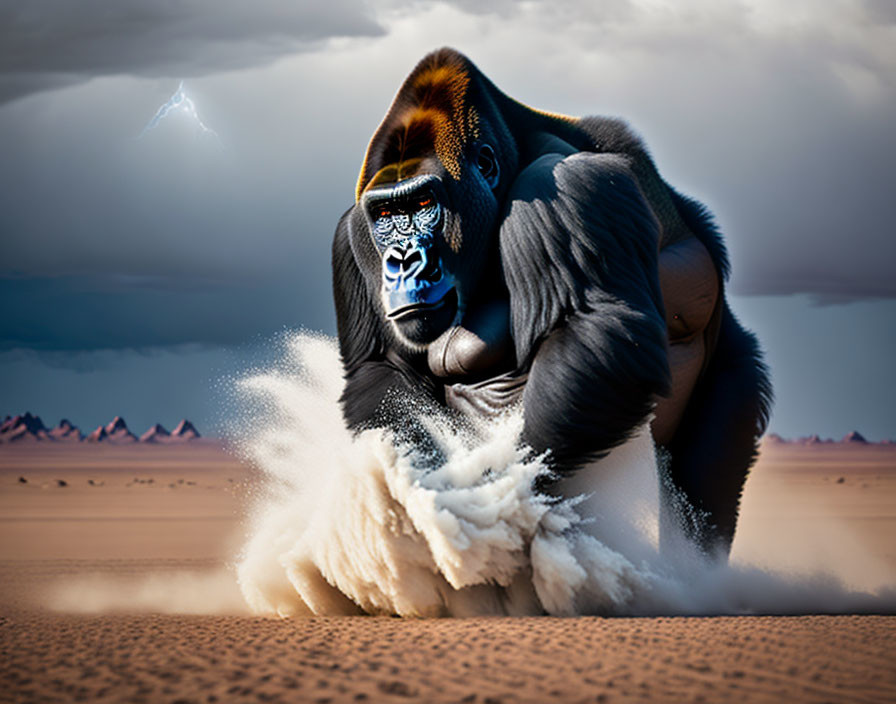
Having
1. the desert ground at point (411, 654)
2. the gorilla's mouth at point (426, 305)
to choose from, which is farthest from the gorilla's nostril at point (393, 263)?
the desert ground at point (411, 654)

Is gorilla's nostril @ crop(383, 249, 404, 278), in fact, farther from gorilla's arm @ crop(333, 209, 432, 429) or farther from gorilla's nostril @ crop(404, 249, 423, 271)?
gorilla's arm @ crop(333, 209, 432, 429)

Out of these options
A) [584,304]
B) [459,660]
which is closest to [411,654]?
[459,660]

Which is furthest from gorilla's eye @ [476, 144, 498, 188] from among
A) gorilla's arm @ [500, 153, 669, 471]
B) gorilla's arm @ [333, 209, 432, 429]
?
gorilla's arm @ [333, 209, 432, 429]

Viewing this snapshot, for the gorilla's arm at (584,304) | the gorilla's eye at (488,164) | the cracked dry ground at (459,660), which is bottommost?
the cracked dry ground at (459,660)

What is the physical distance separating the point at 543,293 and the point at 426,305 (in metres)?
0.56

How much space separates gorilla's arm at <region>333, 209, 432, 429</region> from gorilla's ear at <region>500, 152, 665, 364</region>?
745 millimetres

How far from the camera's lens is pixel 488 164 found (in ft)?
15.1

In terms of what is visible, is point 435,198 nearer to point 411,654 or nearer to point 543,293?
point 543,293

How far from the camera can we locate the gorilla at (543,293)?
4059 mm

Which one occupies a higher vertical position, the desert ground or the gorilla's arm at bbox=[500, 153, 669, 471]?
the gorilla's arm at bbox=[500, 153, 669, 471]

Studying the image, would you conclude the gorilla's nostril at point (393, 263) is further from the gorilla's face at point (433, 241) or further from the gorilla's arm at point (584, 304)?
the gorilla's arm at point (584, 304)

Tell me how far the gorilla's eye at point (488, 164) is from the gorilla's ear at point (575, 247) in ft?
0.82

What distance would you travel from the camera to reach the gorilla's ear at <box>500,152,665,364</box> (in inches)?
163

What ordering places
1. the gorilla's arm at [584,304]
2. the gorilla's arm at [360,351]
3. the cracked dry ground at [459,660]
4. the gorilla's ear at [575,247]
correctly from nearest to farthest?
1. the cracked dry ground at [459,660]
2. the gorilla's arm at [584,304]
3. the gorilla's ear at [575,247]
4. the gorilla's arm at [360,351]
